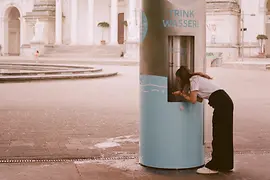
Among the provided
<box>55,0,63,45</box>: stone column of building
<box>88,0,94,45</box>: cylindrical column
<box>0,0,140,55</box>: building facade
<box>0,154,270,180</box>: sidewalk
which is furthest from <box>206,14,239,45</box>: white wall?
<box>0,154,270,180</box>: sidewalk

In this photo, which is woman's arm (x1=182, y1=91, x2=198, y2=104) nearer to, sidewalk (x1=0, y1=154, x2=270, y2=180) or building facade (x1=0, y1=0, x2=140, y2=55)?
sidewalk (x1=0, y1=154, x2=270, y2=180)

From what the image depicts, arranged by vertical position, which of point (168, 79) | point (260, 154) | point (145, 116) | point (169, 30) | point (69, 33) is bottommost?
point (260, 154)

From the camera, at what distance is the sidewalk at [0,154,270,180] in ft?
19.7

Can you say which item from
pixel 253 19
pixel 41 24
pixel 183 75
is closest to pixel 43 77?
pixel 183 75

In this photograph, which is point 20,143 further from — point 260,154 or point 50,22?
point 50,22

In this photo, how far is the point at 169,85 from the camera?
20.2ft

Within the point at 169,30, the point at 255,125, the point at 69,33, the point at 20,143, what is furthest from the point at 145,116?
the point at 69,33

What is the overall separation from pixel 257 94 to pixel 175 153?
36.3ft

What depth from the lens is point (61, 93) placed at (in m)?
16.8

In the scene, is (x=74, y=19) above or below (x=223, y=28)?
above

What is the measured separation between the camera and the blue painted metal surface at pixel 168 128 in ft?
20.0

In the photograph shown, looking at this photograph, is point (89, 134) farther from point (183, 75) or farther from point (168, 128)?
point (183, 75)

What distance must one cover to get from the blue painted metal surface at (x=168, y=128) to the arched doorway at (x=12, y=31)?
61.3m

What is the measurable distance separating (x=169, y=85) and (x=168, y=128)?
50 cm
